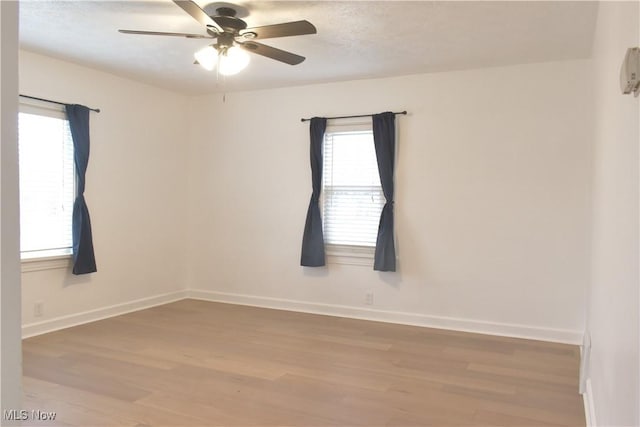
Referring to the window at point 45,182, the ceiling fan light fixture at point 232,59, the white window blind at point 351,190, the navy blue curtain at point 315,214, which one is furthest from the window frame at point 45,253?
the white window blind at point 351,190

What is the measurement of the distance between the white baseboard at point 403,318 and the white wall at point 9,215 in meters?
4.24

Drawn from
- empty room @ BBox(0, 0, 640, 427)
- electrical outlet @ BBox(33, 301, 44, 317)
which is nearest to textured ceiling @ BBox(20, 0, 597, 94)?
empty room @ BBox(0, 0, 640, 427)

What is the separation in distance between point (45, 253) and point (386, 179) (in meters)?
3.30

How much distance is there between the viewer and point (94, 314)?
4.96 m

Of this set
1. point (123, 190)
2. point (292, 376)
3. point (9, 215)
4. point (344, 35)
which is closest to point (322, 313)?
point (292, 376)

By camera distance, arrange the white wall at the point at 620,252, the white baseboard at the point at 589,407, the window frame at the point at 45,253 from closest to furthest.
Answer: the white wall at the point at 620,252 → the white baseboard at the point at 589,407 → the window frame at the point at 45,253

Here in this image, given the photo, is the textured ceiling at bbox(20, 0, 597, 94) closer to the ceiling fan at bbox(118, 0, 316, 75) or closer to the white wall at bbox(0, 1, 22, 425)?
the ceiling fan at bbox(118, 0, 316, 75)

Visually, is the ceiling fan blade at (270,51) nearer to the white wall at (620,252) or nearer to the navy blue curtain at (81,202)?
the white wall at (620,252)

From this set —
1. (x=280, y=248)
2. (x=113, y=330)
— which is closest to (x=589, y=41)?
(x=280, y=248)

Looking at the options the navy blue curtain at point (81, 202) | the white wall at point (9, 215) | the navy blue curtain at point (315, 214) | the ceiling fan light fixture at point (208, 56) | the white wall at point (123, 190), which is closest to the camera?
the white wall at point (9, 215)

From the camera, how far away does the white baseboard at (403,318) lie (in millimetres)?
4391

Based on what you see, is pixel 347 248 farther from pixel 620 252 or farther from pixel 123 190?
pixel 620 252

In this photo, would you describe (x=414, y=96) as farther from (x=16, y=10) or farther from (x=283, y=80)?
(x=16, y=10)

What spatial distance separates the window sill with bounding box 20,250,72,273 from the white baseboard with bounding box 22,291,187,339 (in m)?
0.48
